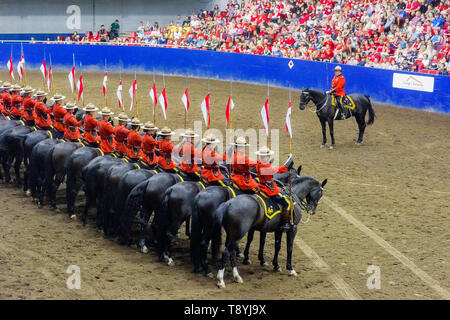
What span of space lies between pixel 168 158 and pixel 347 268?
3864mm

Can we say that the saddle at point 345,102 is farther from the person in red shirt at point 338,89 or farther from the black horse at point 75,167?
the black horse at point 75,167

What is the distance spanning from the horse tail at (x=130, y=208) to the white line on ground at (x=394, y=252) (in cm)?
439

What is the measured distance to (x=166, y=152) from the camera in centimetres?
1159

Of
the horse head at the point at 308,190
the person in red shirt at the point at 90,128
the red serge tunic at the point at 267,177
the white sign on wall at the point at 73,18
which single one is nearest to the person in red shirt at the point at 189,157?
the red serge tunic at the point at 267,177

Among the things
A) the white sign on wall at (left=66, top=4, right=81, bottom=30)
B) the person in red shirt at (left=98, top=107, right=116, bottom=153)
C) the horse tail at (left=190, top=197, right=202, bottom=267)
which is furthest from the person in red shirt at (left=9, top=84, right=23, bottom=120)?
the white sign on wall at (left=66, top=4, right=81, bottom=30)

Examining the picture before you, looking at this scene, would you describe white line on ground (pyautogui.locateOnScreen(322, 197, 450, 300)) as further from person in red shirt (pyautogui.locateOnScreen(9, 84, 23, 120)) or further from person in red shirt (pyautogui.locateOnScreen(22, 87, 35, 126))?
Answer: person in red shirt (pyautogui.locateOnScreen(9, 84, 23, 120))

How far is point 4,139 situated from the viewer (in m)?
15.0

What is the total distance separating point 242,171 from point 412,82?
15.1 meters

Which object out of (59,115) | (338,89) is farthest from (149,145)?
(338,89)

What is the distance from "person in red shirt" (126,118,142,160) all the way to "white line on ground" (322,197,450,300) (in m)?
4.41

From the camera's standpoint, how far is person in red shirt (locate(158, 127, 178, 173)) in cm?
1149

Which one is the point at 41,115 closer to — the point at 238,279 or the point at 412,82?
the point at 238,279

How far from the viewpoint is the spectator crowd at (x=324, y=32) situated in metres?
23.6
